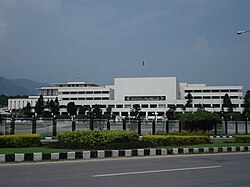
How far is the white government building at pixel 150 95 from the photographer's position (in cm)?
10844

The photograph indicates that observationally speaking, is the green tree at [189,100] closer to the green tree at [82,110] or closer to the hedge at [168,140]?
the green tree at [82,110]

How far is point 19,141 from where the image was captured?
50.3ft

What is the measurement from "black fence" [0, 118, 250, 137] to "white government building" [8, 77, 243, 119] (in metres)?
72.9

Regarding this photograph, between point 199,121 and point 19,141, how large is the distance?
1769 centimetres

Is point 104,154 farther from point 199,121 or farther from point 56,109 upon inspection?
point 56,109

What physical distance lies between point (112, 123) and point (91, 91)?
93845mm

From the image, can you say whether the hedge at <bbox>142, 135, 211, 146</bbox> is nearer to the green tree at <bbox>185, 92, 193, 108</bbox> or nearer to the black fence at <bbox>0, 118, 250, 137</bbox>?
the black fence at <bbox>0, 118, 250, 137</bbox>

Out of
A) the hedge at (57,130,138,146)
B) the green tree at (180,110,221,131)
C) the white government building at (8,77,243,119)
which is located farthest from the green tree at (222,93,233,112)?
the hedge at (57,130,138,146)

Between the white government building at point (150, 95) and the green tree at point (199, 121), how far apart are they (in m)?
72.2

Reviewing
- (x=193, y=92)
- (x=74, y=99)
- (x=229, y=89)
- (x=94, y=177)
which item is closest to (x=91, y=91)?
(x=74, y=99)

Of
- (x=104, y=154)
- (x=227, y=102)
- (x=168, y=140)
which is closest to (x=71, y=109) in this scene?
(x=227, y=102)

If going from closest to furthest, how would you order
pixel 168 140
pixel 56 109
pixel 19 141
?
pixel 19 141, pixel 168 140, pixel 56 109

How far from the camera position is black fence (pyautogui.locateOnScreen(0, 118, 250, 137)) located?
22272 mm

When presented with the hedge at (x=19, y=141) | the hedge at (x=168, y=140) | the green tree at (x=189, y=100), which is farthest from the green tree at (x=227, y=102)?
the hedge at (x=19, y=141)
